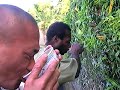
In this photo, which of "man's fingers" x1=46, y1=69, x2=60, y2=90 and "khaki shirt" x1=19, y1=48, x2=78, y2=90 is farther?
"khaki shirt" x1=19, y1=48, x2=78, y2=90

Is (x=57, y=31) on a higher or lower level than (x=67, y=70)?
higher

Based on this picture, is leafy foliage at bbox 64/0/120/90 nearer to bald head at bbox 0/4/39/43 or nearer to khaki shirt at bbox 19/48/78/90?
khaki shirt at bbox 19/48/78/90

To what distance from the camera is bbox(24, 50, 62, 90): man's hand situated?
129 centimetres

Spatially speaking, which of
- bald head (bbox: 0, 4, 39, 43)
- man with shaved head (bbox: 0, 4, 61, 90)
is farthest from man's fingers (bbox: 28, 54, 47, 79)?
bald head (bbox: 0, 4, 39, 43)

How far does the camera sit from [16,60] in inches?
52.2

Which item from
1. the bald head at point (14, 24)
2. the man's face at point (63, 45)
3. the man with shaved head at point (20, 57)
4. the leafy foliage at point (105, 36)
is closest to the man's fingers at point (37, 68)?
the man with shaved head at point (20, 57)

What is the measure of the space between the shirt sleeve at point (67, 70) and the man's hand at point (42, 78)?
50.6 inches

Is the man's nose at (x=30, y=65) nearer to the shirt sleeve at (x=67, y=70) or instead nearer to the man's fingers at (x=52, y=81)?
the man's fingers at (x=52, y=81)

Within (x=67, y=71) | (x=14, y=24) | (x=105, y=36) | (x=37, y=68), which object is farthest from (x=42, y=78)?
(x=105, y=36)

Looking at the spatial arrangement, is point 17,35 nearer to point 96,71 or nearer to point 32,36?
point 32,36

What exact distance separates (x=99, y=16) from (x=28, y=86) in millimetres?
1956

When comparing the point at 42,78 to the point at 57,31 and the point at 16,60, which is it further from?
the point at 57,31

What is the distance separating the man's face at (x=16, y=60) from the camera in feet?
4.33

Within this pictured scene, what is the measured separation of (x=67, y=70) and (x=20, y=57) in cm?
146
